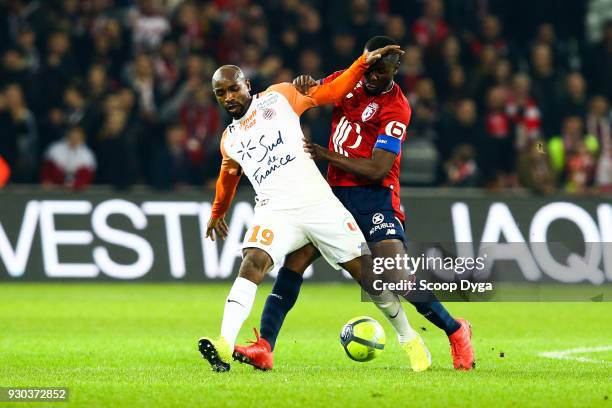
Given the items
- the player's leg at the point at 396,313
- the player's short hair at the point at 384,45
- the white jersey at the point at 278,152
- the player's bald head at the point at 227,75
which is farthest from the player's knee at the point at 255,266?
the player's short hair at the point at 384,45

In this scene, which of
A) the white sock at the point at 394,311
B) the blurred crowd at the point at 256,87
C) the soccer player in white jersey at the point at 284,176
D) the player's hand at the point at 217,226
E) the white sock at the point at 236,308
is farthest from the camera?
the blurred crowd at the point at 256,87

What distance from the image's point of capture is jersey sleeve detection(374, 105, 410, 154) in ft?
28.5

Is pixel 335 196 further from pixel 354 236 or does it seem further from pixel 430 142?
pixel 430 142

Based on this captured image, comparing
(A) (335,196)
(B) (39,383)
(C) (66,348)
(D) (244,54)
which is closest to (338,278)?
(D) (244,54)

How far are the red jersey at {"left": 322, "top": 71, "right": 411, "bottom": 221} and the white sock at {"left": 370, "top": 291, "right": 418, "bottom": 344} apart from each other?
2.11ft

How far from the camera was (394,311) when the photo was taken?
8.80 metres

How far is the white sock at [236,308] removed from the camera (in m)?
8.26

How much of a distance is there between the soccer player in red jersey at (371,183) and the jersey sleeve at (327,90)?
0.09 metres

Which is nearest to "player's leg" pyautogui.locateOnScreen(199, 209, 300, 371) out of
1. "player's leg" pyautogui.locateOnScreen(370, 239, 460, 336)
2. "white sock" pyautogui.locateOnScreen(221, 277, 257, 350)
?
"white sock" pyautogui.locateOnScreen(221, 277, 257, 350)

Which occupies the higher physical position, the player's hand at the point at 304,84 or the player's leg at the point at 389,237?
the player's hand at the point at 304,84

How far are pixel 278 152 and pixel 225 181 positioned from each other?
51 centimetres

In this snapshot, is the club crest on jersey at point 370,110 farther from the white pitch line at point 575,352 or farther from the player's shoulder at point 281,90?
the white pitch line at point 575,352

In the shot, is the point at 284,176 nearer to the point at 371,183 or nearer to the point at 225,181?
the point at 225,181

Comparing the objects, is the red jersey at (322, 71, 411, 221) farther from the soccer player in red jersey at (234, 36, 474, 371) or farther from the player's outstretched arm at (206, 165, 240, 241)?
the player's outstretched arm at (206, 165, 240, 241)
